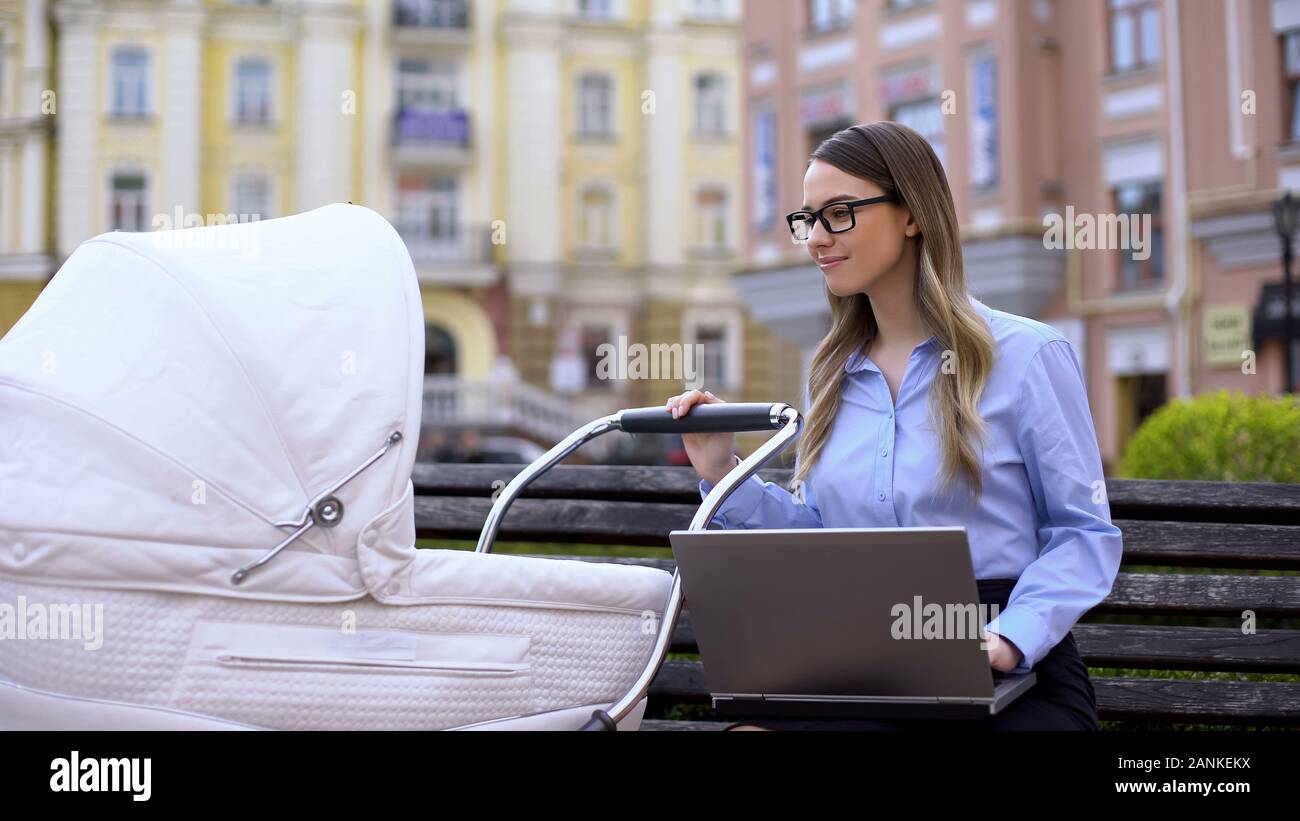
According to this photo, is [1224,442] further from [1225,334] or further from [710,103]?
[710,103]

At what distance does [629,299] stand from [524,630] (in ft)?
98.5

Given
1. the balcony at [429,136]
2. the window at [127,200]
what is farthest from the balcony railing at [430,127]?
the window at [127,200]

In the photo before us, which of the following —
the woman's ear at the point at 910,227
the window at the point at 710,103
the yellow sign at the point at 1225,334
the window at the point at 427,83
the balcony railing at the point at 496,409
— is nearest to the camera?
the woman's ear at the point at 910,227

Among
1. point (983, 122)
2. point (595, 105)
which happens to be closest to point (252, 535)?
point (983, 122)

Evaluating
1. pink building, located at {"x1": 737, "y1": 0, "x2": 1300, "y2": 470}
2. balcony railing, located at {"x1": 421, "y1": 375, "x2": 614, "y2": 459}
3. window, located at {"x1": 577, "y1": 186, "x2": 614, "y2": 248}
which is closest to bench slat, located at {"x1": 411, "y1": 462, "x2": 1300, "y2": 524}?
pink building, located at {"x1": 737, "y1": 0, "x2": 1300, "y2": 470}

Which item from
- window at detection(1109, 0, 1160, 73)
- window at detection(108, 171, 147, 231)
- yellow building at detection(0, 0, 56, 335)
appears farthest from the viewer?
window at detection(108, 171, 147, 231)

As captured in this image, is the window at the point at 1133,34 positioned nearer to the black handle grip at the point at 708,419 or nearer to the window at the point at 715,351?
the window at the point at 715,351

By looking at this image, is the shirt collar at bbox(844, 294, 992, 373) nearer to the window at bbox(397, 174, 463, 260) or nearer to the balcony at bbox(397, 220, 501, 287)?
the balcony at bbox(397, 220, 501, 287)

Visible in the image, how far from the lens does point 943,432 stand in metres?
2.63

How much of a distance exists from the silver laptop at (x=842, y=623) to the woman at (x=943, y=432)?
8cm

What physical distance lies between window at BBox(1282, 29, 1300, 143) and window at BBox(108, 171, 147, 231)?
74.6 ft

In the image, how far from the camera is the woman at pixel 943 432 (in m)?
2.53

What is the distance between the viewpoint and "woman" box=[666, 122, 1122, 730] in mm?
2529
